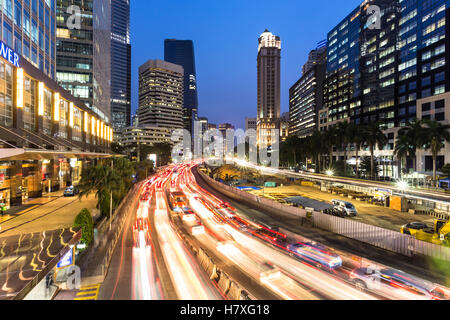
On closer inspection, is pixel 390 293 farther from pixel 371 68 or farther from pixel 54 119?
pixel 371 68

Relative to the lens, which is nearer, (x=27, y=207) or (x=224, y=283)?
(x=224, y=283)

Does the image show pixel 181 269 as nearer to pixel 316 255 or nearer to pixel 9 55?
pixel 316 255

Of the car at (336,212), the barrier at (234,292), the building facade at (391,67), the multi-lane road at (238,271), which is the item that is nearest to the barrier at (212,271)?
the multi-lane road at (238,271)

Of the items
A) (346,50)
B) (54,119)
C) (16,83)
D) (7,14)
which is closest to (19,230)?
(16,83)

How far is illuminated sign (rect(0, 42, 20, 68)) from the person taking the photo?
2581 cm

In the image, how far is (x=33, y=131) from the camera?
34.1 metres

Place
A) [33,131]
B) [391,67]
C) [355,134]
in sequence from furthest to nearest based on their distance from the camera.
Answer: [391,67]
[355,134]
[33,131]

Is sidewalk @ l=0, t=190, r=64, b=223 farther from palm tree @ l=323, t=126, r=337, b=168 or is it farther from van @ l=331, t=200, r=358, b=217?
palm tree @ l=323, t=126, r=337, b=168

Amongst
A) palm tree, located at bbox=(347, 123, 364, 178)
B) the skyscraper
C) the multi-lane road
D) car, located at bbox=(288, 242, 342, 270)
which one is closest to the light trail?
the multi-lane road

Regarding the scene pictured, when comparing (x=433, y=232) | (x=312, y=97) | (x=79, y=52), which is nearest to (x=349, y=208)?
(x=433, y=232)

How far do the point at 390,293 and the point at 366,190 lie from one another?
39963 mm

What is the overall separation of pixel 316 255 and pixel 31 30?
5168 centimetres

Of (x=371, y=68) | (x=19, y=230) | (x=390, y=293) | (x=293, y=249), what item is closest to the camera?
(x=390, y=293)

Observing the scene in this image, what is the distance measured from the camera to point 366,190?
46.6 m
